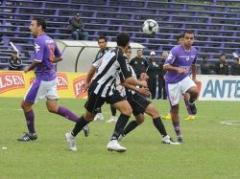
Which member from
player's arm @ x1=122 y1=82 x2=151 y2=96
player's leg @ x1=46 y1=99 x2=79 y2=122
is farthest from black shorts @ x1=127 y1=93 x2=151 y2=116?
player's leg @ x1=46 y1=99 x2=79 y2=122

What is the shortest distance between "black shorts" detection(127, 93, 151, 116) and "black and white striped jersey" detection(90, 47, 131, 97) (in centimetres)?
140

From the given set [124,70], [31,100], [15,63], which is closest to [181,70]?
[124,70]

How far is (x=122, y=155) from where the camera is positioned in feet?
35.8

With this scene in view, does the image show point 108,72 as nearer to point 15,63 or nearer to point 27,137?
point 27,137

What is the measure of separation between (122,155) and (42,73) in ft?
8.27

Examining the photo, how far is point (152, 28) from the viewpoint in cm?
3058

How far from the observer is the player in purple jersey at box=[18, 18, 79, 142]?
40.7 ft

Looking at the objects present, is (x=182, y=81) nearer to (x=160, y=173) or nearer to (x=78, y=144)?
(x=78, y=144)

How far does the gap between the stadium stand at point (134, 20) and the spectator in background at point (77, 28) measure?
115 centimetres

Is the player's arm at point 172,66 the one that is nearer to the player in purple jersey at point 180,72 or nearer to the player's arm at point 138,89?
the player in purple jersey at point 180,72

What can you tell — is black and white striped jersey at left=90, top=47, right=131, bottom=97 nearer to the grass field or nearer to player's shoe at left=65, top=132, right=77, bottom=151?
player's shoe at left=65, top=132, right=77, bottom=151

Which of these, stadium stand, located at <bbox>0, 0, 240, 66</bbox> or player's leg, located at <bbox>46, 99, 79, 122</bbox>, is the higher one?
player's leg, located at <bbox>46, 99, 79, 122</bbox>

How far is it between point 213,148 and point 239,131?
3497 millimetres

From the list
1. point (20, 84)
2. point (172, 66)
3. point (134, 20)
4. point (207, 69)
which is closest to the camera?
point (172, 66)
